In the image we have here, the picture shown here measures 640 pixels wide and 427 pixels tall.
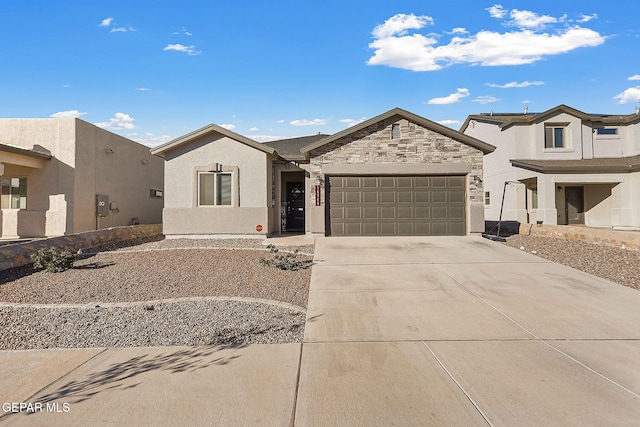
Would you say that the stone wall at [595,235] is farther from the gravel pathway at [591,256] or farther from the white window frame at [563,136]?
the white window frame at [563,136]

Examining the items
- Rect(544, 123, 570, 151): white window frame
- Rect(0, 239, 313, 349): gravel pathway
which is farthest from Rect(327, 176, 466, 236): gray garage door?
Rect(544, 123, 570, 151): white window frame

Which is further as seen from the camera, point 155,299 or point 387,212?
point 387,212

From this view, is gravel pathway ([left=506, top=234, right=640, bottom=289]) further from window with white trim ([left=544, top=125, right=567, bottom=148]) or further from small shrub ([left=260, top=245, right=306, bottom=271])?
window with white trim ([left=544, top=125, right=567, bottom=148])

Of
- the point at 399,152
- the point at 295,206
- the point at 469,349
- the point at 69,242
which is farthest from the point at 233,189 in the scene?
the point at 469,349

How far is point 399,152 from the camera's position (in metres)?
14.0

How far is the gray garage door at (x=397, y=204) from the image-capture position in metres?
13.9

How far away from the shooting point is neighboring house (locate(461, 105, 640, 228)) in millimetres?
18250

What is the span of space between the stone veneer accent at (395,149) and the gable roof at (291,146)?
1551 mm

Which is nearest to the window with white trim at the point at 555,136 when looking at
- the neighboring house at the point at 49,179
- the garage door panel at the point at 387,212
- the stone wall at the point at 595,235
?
the stone wall at the point at 595,235

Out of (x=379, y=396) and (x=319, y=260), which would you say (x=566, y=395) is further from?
(x=319, y=260)

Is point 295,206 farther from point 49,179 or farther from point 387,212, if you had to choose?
point 49,179

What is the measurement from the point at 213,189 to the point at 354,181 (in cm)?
554

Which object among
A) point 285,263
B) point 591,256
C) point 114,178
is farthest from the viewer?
point 114,178

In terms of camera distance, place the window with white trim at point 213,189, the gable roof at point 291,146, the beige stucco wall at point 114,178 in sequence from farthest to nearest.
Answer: the beige stucco wall at point 114,178
the gable roof at point 291,146
the window with white trim at point 213,189
